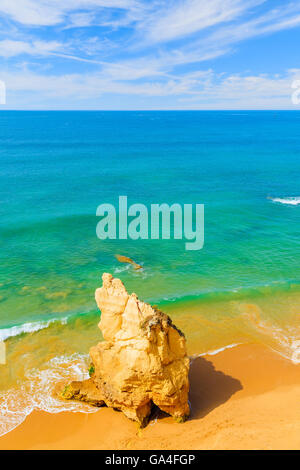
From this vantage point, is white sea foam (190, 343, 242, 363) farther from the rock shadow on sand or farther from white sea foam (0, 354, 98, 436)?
white sea foam (0, 354, 98, 436)

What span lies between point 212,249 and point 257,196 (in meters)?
19.1

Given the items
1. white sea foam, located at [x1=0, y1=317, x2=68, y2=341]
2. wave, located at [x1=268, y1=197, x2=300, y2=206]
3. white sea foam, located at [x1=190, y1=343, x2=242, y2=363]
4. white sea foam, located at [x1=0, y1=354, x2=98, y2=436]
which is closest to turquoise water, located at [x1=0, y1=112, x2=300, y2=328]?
white sea foam, located at [x1=0, y1=317, x2=68, y2=341]

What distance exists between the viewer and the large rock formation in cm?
1259

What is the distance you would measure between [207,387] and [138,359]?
5.13 meters

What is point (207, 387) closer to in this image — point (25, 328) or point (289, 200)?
point (25, 328)

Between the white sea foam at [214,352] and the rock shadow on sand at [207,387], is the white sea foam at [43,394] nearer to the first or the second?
the rock shadow on sand at [207,387]

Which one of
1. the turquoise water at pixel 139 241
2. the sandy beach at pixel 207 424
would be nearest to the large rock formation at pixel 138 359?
the sandy beach at pixel 207 424

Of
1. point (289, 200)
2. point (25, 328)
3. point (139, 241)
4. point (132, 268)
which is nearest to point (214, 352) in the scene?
point (25, 328)

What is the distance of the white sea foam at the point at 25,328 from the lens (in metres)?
20.3

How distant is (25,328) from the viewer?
20875 mm

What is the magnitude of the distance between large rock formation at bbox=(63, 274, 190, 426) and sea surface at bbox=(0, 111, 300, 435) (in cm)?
252

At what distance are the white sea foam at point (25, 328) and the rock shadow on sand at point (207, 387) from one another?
9002 millimetres

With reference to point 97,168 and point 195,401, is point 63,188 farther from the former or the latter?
point 195,401
